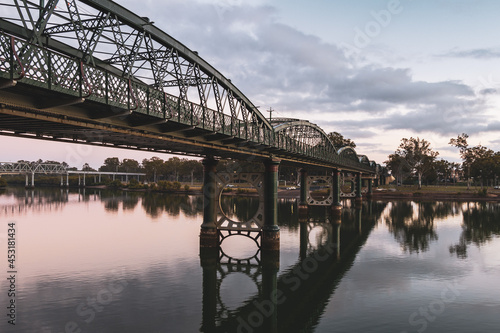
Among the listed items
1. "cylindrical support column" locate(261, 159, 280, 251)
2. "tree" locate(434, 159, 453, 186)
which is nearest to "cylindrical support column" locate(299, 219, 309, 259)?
"cylindrical support column" locate(261, 159, 280, 251)

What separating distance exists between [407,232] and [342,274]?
27.5m

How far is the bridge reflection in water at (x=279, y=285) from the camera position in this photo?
2092cm

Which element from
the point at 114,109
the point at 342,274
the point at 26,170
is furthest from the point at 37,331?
the point at 26,170

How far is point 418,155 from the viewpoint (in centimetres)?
14662

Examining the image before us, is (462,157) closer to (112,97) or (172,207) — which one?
(172,207)

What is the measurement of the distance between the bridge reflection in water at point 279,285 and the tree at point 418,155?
10687cm

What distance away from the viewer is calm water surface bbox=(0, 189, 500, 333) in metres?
20.3

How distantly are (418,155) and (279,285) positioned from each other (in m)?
136

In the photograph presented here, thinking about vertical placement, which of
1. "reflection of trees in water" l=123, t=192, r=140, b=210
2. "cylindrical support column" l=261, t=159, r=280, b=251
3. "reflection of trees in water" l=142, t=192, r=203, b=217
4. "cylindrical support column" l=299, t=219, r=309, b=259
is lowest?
"cylindrical support column" l=299, t=219, r=309, b=259

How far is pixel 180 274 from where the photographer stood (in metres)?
29.5

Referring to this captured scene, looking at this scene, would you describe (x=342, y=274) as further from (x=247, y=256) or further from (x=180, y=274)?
(x=180, y=274)

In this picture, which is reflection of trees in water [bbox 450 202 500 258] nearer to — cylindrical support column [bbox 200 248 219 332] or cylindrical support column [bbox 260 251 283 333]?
cylindrical support column [bbox 260 251 283 333]

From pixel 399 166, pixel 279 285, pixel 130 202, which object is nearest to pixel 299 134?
pixel 279 285

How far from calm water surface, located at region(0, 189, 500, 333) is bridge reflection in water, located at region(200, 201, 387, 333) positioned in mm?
95
